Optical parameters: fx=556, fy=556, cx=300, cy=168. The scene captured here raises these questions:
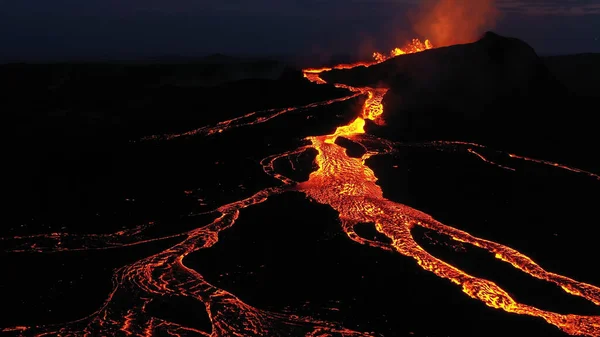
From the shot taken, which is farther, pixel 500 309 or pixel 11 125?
pixel 11 125

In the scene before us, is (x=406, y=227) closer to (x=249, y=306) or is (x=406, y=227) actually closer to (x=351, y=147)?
(x=249, y=306)

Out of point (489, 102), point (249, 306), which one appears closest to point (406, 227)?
point (249, 306)

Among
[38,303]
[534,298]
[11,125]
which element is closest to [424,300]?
[534,298]

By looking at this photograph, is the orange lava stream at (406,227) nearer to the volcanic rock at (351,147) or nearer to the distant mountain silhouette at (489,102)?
the volcanic rock at (351,147)

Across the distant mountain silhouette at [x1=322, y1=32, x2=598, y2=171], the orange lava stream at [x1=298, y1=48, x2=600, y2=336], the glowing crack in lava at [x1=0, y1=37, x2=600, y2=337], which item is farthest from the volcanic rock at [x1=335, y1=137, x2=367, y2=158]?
the distant mountain silhouette at [x1=322, y1=32, x2=598, y2=171]

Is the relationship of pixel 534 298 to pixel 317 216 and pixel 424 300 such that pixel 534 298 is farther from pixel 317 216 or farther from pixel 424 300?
pixel 317 216

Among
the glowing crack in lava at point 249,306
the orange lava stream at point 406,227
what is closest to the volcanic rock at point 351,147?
the orange lava stream at point 406,227

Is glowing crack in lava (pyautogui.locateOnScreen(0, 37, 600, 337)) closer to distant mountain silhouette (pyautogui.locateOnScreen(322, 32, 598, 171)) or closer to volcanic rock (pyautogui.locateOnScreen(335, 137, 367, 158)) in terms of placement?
volcanic rock (pyautogui.locateOnScreen(335, 137, 367, 158))
